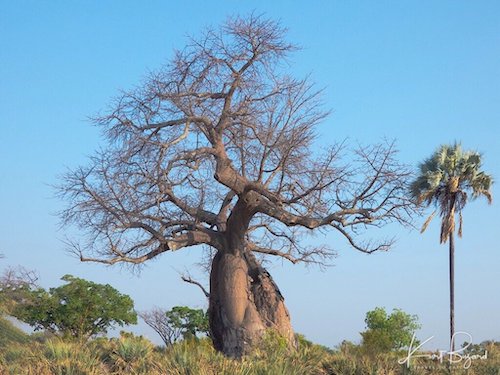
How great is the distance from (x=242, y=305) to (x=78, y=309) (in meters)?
18.8

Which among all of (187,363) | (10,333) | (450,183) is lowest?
(187,363)

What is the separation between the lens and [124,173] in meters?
21.7

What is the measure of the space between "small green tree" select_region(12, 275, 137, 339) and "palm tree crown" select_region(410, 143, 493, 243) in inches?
619

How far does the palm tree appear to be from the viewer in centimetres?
3634

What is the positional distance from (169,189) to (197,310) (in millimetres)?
20826

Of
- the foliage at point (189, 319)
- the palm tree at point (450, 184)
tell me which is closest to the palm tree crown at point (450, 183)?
the palm tree at point (450, 184)

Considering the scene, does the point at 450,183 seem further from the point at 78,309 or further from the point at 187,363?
the point at 187,363

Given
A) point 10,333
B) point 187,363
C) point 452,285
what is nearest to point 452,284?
point 452,285

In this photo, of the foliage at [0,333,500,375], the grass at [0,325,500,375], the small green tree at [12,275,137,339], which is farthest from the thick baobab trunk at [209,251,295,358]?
the small green tree at [12,275,137,339]

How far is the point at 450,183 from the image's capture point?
1442 inches

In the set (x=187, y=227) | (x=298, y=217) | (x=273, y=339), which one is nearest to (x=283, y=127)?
(x=298, y=217)

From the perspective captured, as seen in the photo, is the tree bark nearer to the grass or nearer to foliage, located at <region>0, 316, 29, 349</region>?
the grass

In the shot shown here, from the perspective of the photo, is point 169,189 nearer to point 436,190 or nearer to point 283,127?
point 283,127

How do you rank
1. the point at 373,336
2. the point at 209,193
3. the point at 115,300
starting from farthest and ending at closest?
the point at 115,300 < the point at 373,336 < the point at 209,193
